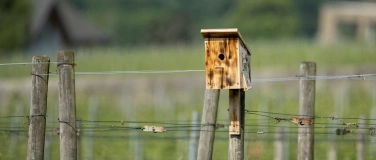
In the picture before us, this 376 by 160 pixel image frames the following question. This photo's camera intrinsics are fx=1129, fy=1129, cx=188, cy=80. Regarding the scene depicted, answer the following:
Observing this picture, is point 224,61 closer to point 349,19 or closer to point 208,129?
point 208,129

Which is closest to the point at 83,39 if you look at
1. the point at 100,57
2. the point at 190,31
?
the point at 100,57

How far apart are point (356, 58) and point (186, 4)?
60.2 metres

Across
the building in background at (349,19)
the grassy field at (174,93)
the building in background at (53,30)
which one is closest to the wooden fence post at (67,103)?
the grassy field at (174,93)

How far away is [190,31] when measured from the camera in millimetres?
86000

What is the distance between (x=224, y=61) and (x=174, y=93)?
24824 mm

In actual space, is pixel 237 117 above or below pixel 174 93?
below

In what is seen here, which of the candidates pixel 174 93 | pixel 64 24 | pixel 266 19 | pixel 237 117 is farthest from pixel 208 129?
pixel 266 19

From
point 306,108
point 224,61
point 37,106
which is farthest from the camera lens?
point 306,108

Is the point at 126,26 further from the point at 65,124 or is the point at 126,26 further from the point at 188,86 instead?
the point at 65,124

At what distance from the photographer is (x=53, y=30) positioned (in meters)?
56.7

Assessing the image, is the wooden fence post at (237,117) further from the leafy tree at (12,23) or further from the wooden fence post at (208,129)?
the leafy tree at (12,23)

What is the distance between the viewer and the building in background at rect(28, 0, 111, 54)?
54.9m

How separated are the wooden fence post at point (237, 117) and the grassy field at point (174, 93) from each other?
6377 mm

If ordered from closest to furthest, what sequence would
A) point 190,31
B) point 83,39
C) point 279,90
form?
1. point 279,90
2. point 83,39
3. point 190,31
